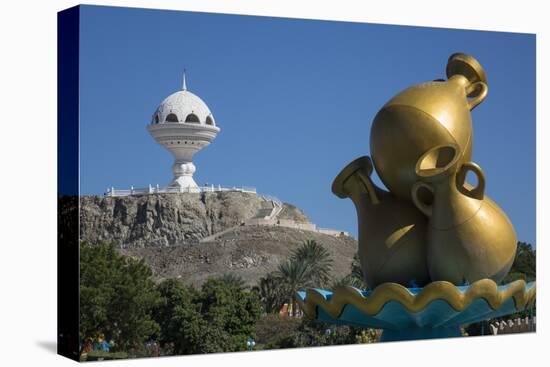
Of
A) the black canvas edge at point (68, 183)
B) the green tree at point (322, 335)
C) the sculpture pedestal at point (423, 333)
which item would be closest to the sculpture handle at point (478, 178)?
the sculpture pedestal at point (423, 333)

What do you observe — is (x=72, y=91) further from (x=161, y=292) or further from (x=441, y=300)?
(x=161, y=292)

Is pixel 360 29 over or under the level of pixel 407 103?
over

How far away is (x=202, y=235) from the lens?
6300 cm

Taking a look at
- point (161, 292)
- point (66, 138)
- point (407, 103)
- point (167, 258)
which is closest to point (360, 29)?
point (161, 292)

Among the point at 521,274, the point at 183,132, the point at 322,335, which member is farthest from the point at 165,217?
the point at 521,274

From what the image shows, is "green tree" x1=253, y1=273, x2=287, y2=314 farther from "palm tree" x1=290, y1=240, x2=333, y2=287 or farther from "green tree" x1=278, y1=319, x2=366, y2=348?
"green tree" x1=278, y1=319, x2=366, y2=348

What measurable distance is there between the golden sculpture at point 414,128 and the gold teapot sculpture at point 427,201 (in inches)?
0.7

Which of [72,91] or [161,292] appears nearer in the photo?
[72,91]

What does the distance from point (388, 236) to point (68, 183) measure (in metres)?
6.08

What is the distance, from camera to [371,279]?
22.7 m

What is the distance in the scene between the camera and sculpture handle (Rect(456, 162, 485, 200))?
21.9 meters

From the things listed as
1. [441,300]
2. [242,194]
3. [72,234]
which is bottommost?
[441,300]

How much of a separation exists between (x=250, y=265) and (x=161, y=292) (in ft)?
82.0

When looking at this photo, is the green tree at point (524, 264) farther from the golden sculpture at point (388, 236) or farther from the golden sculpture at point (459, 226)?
the golden sculpture at point (459, 226)
